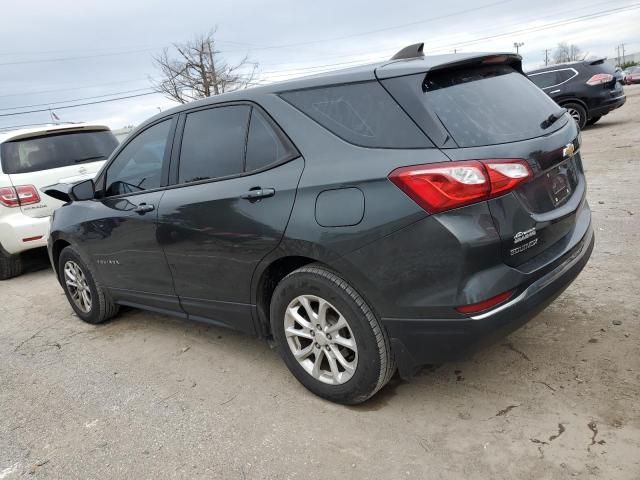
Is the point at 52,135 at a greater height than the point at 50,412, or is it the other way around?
the point at 52,135

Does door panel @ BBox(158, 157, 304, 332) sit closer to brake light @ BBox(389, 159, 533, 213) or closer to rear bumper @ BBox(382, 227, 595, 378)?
brake light @ BBox(389, 159, 533, 213)

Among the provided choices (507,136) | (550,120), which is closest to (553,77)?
(550,120)

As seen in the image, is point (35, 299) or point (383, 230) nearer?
point (383, 230)

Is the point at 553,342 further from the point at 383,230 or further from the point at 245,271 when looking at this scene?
the point at 245,271

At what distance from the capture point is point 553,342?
312 centimetres

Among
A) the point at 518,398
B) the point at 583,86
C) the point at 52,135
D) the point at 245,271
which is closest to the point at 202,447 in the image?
the point at 245,271

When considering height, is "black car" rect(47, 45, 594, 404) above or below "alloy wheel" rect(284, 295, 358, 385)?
above

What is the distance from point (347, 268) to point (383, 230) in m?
0.28

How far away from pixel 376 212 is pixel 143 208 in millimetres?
1928

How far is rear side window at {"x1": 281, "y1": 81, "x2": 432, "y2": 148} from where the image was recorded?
7.75ft

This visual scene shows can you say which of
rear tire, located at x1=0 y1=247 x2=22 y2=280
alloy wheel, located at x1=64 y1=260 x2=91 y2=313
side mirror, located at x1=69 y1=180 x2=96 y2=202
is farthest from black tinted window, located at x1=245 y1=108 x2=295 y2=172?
rear tire, located at x1=0 y1=247 x2=22 y2=280

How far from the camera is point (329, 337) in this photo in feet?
8.81

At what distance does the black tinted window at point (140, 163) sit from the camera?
3572 mm

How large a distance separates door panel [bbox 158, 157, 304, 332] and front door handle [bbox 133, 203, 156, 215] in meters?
0.12
